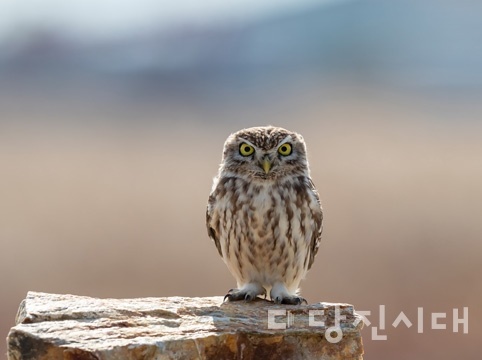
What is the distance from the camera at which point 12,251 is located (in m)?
16.9

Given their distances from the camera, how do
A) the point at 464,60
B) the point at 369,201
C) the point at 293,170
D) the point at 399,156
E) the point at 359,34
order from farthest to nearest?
the point at 359,34 < the point at 464,60 < the point at 399,156 < the point at 369,201 < the point at 293,170

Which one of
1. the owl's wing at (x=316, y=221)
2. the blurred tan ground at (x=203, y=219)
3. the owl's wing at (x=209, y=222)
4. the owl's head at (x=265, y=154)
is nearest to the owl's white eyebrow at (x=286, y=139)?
the owl's head at (x=265, y=154)

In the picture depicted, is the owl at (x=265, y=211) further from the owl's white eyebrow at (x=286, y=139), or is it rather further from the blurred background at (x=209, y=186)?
the blurred background at (x=209, y=186)

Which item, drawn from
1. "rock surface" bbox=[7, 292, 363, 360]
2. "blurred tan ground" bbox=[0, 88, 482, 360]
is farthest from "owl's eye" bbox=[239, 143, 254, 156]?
"blurred tan ground" bbox=[0, 88, 482, 360]

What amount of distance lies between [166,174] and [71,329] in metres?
18.9

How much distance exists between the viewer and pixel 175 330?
5016mm

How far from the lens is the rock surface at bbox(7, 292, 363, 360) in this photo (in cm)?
468

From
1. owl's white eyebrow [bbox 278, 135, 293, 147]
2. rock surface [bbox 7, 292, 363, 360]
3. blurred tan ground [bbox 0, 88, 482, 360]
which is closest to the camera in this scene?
rock surface [bbox 7, 292, 363, 360]

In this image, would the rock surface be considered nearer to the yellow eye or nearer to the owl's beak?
the owl's beak

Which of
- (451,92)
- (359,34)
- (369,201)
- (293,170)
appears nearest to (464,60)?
(359,34)

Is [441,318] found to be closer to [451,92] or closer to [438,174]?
[438,174]

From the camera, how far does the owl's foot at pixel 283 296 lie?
226 inches

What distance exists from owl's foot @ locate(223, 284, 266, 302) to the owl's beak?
68 centimetres

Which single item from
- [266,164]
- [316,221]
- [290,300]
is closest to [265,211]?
[266,164]
